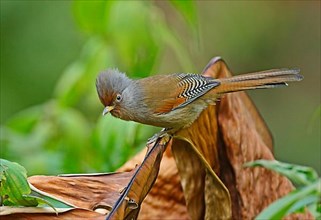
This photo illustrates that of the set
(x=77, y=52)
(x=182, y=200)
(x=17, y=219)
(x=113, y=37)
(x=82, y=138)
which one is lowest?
(x=17, y=219)

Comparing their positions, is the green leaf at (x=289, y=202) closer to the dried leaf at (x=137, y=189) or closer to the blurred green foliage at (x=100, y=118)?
the dried leaf at (x=137, y=189)

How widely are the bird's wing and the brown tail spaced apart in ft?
0.31

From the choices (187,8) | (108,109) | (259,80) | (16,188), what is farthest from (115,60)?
(16,188)

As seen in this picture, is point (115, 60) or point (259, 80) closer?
point (259, 80)

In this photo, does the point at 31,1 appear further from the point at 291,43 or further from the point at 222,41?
the point at 291,43

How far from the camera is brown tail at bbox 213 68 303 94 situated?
6.85ft

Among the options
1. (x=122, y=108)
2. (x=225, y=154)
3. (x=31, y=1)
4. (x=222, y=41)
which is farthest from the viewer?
(x=222, y=41)

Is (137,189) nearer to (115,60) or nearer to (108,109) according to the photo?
(108,109)

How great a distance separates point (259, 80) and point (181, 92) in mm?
278

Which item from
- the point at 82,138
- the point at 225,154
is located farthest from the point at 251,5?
the point at 225,154

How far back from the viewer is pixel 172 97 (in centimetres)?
244

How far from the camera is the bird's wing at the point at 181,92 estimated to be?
227cm

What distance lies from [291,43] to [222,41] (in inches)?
17.2

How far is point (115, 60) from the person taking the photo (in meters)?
2.71
